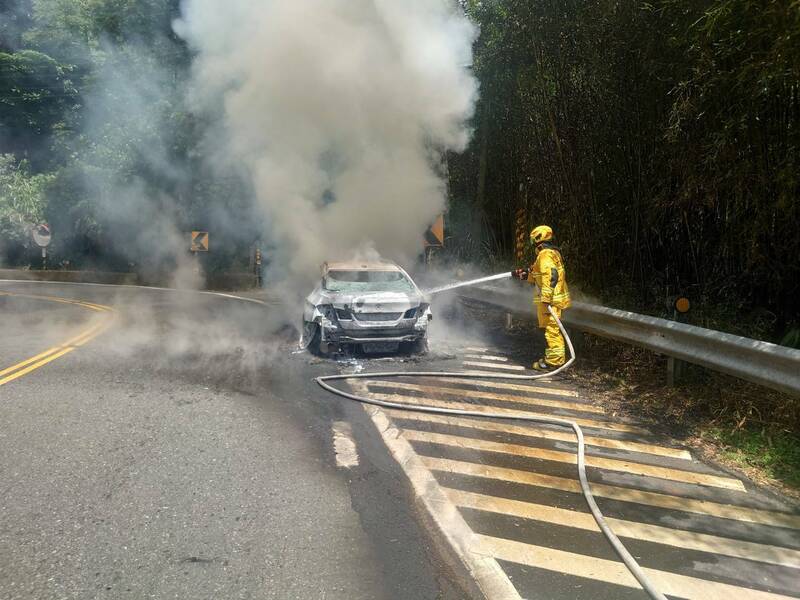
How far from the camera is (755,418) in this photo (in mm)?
5105

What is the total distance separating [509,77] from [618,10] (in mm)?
4352

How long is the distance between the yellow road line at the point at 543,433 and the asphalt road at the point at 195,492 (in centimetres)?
56

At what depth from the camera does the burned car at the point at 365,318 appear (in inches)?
295

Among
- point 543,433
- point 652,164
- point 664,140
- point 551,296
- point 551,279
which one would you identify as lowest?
point 543,433

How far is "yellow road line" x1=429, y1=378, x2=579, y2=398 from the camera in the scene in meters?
6.38

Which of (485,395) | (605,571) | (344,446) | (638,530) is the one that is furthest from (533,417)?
(605,571)

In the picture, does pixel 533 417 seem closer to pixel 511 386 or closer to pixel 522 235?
pixel 511 386

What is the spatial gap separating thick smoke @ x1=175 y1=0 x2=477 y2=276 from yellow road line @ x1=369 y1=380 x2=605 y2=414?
15.8 feet

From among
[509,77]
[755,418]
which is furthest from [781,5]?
Answer: [509,77]

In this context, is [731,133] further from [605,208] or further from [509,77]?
[509,77]

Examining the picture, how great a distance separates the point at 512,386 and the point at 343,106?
711cm

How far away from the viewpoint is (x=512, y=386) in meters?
6.55

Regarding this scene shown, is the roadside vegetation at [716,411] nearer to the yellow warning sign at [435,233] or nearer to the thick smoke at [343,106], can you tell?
the yellow warning sign at [435,233]

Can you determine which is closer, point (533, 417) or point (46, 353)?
point (533, 417)
